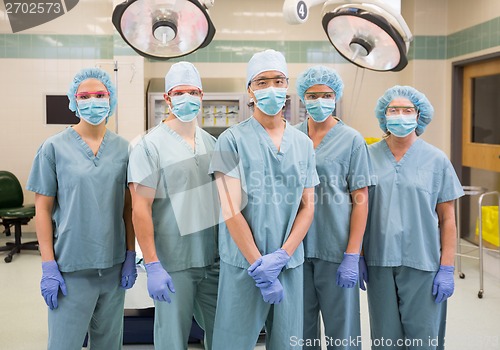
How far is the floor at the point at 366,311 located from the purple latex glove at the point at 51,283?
3.41ft

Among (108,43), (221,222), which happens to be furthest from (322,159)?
(108,43)

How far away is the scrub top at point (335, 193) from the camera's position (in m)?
2.13

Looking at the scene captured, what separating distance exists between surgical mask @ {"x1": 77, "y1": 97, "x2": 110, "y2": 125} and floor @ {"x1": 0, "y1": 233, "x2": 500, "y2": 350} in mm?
1394

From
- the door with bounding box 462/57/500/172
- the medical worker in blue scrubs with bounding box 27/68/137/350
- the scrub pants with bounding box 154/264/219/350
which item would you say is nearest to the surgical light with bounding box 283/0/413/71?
the medical worker in blue scrubs with bounding box 27/68/137/350

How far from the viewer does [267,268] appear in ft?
5.92

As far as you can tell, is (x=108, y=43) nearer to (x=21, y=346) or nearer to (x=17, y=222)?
(x=17, y=222)

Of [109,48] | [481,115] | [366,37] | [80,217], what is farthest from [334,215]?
[109,48]

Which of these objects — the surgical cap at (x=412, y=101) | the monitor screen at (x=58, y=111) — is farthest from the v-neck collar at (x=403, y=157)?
the monitor screen at (x=58, y=111)

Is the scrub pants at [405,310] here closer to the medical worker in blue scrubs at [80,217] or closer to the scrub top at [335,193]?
the scrub top at [335,193]

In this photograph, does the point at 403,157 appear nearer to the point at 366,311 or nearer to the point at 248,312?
the point at 248,312

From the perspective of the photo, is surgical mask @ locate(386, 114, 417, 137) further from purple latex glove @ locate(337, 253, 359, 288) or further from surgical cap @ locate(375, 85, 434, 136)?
purple latex glove @ locate(337, 253, 359, 288)

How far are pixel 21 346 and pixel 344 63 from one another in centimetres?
411

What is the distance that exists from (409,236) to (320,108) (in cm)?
60

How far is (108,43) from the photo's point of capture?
5707 millimetres
